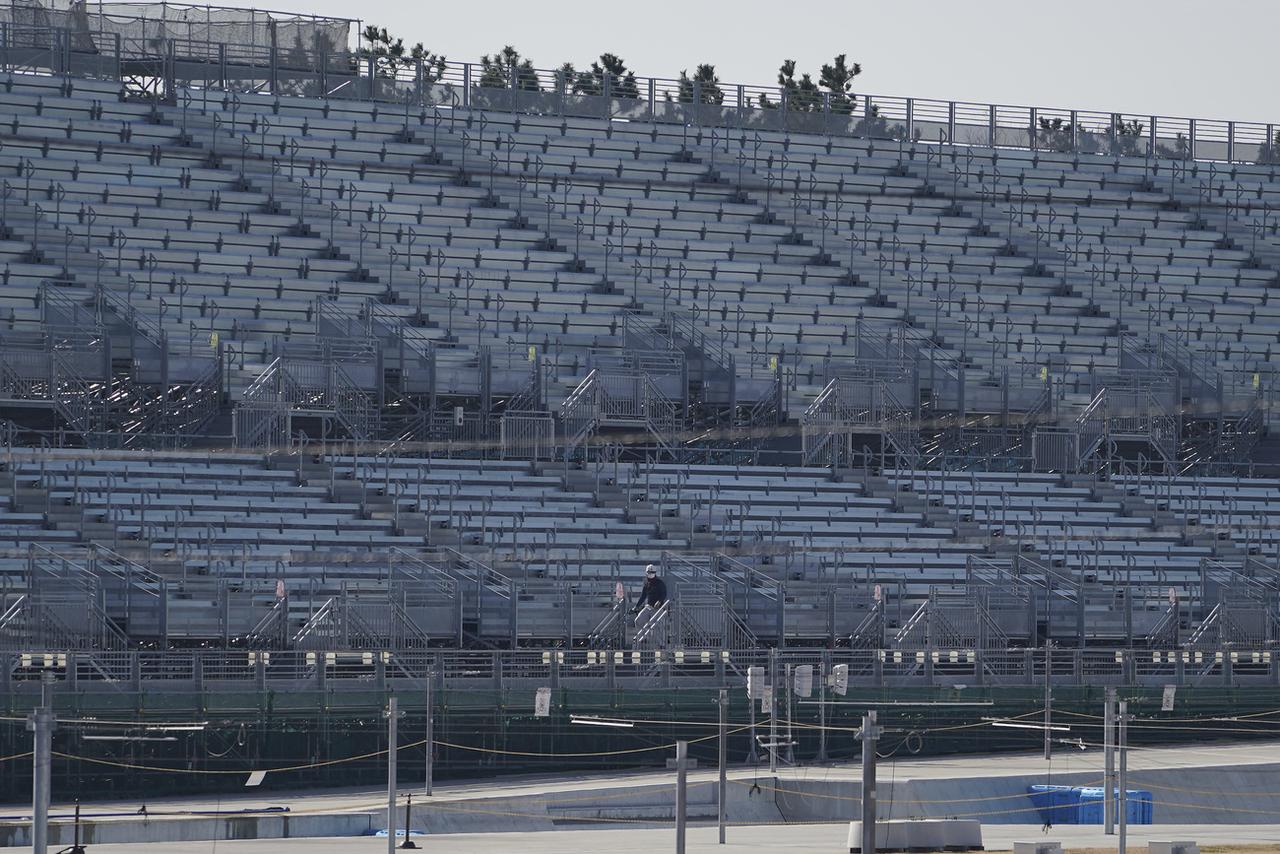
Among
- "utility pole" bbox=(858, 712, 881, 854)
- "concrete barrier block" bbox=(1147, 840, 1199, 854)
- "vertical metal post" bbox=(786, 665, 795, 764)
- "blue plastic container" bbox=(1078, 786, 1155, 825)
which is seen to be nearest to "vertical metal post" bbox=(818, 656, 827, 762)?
"vertical metal post" bbox=(786, 665, 795, 764)

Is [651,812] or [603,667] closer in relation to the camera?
[651,812]

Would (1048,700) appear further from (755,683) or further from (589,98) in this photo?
(589,98)

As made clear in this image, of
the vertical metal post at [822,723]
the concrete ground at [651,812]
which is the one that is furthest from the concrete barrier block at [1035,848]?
the vertical metal post at [822,723]

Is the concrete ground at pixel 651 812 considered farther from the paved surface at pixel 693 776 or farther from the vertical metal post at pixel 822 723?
the vertical metal post at pixel 822 723

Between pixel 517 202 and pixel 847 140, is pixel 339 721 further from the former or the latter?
pixel 847 140

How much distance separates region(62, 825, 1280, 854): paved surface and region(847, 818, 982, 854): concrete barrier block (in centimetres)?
28

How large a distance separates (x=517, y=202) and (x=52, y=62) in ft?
31.7

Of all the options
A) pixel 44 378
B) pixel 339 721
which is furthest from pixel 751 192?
pixel 339 721

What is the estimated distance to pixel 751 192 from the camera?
46.8m

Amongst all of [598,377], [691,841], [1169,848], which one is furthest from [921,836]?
[598,377]

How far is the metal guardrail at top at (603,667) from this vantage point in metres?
24.2

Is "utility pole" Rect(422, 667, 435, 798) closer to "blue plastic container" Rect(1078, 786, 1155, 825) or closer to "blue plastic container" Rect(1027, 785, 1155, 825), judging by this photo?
"blue plastic container" Rect(1027, 785, 1155, 825)

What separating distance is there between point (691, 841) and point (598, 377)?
17.9m

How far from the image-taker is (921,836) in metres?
20.3
